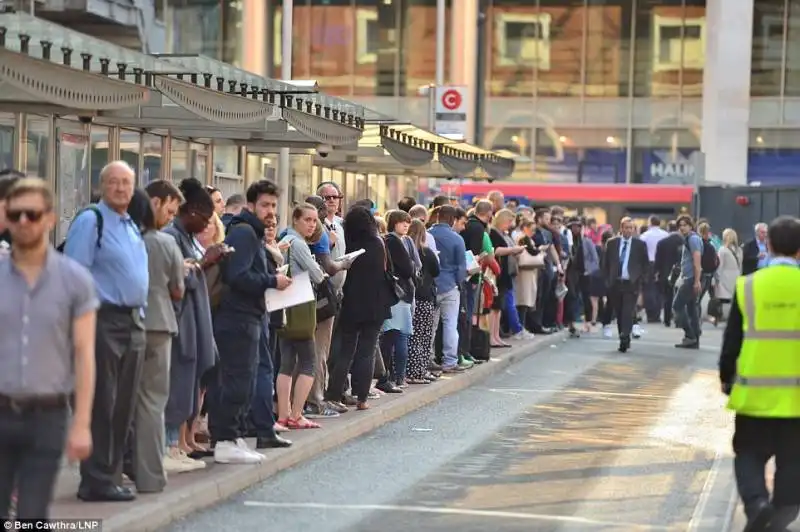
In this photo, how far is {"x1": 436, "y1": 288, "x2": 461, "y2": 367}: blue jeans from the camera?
20031 millimetres

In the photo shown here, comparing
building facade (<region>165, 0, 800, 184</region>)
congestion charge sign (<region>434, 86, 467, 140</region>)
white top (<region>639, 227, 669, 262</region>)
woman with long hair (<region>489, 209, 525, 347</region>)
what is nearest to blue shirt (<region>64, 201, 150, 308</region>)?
woman with long hair (<region>489, 209, 525, 347</region>)

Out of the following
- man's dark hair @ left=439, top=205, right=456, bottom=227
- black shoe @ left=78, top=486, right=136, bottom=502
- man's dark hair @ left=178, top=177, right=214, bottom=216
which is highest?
man's dark hair @ left=178, top=177, right=214, bottom=216

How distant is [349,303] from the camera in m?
15.5

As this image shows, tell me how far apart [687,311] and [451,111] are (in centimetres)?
716

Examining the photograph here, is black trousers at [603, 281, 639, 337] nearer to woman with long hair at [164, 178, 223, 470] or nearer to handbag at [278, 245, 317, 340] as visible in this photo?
handbag at [278, 245, 317, 340]

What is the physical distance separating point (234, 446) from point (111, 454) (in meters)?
2.06

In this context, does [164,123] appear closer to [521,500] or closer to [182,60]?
[182,60]

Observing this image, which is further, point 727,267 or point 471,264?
point 727,267

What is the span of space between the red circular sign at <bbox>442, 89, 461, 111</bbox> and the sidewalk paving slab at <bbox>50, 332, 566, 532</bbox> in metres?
15.1

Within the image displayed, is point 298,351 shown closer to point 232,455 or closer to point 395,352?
point 232,455

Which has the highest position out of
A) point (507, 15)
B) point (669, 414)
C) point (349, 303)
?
point (507, 15)

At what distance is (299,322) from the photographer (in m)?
13.6

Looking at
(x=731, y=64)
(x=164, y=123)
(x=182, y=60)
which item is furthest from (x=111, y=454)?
(x=731, y=64)

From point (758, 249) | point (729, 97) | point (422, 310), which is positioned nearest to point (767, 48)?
point (729, 97)
